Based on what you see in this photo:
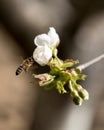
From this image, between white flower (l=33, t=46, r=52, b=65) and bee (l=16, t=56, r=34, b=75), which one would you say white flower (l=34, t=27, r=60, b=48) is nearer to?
white flower (l=33, t=46, r=52, b=65)

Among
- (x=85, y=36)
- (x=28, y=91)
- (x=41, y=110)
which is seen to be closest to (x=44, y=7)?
(x=85, y=36)

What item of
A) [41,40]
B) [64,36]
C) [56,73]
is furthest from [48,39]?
[64,36]

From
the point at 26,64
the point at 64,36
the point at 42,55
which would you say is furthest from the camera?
the point at 64,36

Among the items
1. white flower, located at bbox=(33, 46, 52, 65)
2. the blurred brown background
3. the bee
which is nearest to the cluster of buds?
white flower, located at bbox=(33, 46, 52, 65)

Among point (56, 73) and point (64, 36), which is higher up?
point (64, 36)

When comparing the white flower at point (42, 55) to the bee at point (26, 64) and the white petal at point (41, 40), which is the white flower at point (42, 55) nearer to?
the white petal at point (41, 40)

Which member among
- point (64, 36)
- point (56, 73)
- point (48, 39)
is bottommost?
point (56, 73)

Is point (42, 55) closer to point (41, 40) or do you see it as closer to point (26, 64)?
point (41, 40)
